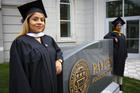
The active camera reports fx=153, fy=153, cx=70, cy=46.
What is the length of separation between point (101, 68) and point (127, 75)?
3.09 m

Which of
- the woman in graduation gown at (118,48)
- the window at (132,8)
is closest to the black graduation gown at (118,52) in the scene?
the woman in graduation gown at (118,48)

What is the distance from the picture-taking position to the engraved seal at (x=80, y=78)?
1.81m

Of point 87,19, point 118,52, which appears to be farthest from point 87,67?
point 87,19

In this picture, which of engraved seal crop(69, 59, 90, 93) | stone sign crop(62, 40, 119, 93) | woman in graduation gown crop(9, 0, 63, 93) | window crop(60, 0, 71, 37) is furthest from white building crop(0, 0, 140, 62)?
woman in graduation gown crop(9, 0, 63, 93)

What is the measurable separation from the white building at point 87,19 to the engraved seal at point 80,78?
250 inches

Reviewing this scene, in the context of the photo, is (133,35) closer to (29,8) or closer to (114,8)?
(114,8)

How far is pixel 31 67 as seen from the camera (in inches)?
57.6

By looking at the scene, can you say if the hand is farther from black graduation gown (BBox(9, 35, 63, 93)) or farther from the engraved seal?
the engraved seal

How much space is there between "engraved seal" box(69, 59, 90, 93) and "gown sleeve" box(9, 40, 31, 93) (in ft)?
1.83

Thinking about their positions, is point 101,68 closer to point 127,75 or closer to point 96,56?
point 96,56

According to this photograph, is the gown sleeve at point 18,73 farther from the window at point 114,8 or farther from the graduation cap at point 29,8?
the window at point 114,8

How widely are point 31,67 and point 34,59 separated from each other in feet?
0.27

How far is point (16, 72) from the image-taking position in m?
1.41

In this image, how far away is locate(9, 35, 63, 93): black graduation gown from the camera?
4.61 ft
